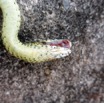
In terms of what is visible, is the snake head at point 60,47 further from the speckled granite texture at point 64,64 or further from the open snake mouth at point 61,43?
the speckled granite texture at point 64,64

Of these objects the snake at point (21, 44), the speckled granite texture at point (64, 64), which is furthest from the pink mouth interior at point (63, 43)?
the speckled granite texture at point (64, 64)

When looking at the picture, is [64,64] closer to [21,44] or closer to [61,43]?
[61,43]

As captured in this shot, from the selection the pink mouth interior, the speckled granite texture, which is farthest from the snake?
the speckled granite texture

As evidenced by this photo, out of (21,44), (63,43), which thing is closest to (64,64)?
(63,43)

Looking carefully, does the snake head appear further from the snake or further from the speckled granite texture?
the speckled granite texture

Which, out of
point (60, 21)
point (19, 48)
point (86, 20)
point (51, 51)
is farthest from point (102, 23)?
point (19, 48)

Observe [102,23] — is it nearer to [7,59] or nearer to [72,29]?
[72,29]
